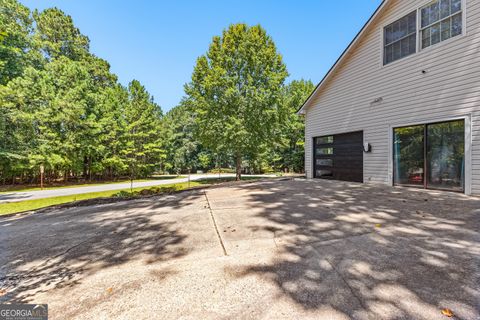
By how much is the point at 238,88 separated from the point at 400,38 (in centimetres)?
914

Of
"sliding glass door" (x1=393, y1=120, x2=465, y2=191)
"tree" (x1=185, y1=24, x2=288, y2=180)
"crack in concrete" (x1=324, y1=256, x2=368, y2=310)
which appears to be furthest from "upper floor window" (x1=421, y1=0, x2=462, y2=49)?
"tree" (x1=185, y1=24, x2=288, y2=180)

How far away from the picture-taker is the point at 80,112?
53.8ft

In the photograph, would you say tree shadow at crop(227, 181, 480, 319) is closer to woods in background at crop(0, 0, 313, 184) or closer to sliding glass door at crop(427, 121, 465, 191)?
sliding glass door at crop(427, 121, 465, 191)

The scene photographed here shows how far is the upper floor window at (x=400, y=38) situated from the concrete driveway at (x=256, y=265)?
17.0 ft

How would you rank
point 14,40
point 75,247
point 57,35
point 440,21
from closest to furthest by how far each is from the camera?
point 75,247 → point 440,21 → point 14,40 → point 57,35

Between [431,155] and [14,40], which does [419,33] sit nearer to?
[431,155]

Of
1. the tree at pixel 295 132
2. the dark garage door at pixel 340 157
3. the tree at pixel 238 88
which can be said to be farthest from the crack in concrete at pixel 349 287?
the tree at pixel 295 132

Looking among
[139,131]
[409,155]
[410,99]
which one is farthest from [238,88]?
[139,131]

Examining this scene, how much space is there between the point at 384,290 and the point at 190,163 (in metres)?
31.5

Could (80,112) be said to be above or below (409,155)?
above

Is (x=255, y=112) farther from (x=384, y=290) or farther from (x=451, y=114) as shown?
(x=384, y=290)

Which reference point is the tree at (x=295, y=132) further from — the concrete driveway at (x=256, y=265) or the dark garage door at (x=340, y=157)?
the concrete driveway at (x=256, y=265)

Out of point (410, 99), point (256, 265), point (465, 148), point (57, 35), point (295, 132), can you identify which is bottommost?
point (256, 265)

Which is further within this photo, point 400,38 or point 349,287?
point 400,38
